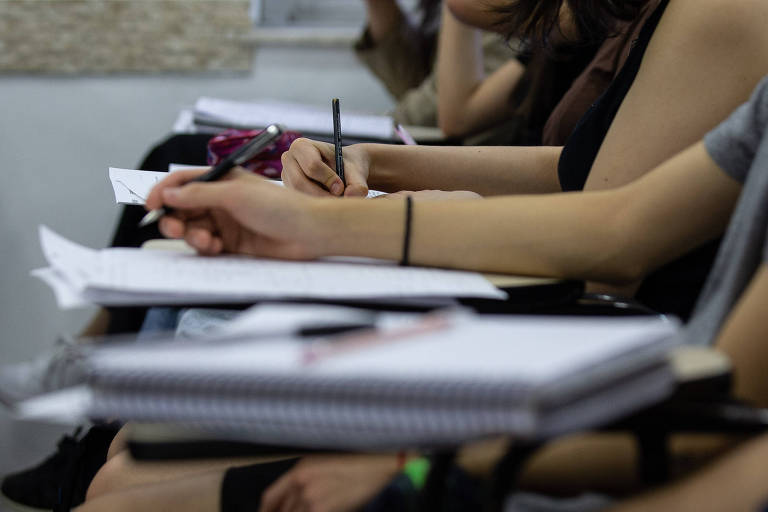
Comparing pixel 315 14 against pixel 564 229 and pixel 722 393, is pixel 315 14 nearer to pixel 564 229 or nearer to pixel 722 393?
pixel 564 229

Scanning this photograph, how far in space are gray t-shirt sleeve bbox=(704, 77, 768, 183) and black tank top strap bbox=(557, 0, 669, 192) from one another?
0.85 feet

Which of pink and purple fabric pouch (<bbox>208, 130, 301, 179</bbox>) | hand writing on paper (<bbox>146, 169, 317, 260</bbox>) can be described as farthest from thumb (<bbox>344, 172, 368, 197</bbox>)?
pink and purple fabric pouch (<bbox>208, 130, 301, 179</bbox>)

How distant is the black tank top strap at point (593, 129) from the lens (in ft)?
3.01

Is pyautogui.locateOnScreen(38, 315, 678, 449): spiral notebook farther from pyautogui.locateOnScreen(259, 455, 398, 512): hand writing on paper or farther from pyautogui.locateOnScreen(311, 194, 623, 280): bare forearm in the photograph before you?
pyautogui.locateOnScreen(311, 194, 623, 280): bare forearm

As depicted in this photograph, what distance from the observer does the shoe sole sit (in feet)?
4.53

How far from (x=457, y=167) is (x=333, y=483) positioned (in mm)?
700

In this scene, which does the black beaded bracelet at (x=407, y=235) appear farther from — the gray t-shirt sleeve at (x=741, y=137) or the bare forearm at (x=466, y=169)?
the bare forearm at (x=466, y=169)

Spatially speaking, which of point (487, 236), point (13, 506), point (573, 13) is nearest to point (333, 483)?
point (487, 236)

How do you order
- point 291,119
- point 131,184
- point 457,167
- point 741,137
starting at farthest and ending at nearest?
point 291,119 → point 457,167 → point 131,184 → point 741,137

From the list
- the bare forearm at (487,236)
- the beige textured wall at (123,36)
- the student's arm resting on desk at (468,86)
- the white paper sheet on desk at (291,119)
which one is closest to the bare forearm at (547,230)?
the bare forearm at (487,236)

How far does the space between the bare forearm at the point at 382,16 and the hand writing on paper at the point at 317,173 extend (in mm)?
1359

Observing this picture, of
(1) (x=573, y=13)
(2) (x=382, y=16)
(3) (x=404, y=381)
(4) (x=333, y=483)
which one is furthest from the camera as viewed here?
(2) (x=382, y=16)

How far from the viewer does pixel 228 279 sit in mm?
597

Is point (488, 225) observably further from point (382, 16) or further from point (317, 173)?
point (382, 16)
